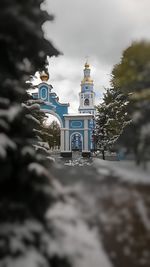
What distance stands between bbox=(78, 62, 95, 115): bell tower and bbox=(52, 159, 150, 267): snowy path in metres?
43.6

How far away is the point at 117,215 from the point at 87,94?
151 feet

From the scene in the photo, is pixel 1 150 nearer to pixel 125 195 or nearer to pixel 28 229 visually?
pixel 28 229

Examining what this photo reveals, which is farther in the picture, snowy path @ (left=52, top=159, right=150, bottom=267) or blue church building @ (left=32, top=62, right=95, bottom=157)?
blue church building @ (left=32, top=62, right=95, bottom=157)

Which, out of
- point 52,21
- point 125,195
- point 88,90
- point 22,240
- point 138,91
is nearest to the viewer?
point 22,240

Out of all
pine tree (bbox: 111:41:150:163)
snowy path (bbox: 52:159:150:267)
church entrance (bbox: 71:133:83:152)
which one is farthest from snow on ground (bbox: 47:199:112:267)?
church entrance (bbox: 71:133:83:152)

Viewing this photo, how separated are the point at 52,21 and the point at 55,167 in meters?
2.40

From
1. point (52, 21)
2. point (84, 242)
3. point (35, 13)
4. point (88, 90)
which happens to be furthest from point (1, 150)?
point (88, 90)

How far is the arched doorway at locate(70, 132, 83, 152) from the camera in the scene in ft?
98.7

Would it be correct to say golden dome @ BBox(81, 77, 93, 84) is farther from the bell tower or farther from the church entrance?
the church entrance

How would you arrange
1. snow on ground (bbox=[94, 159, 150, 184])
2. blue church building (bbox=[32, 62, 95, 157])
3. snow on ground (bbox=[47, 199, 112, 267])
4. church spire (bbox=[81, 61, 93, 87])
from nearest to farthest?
snow on ground (bbox=[47, 199, 112, 267]), snow on ground (bbox=[94, 159, 150, 184]), blue church building (bbox=[32, 62, 95, 157]), church spire (bbox=[81, 61, 93, 87])

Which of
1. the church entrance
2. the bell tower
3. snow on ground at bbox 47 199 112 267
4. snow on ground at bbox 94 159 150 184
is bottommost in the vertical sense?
snow on ground at bbox 47 199 112 267

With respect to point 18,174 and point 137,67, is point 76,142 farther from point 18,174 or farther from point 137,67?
point 18,174

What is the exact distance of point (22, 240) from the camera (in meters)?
3.44

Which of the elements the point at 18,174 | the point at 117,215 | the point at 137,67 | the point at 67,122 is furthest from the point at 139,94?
the point at 67,122
